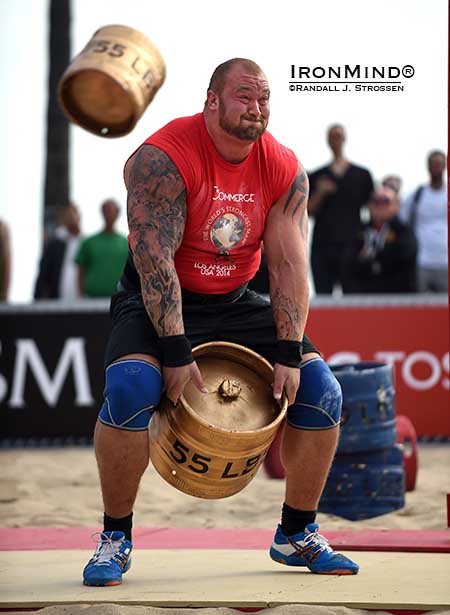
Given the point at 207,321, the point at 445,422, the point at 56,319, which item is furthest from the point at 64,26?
the point at 207,321

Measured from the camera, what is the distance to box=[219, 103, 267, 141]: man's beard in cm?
419

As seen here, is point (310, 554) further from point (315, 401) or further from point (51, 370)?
point (51, 370)

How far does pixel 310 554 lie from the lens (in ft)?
14.5

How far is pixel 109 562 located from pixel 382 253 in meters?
5.40

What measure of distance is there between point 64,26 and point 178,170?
9631mm

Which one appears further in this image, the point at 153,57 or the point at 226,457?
the point at 153,57

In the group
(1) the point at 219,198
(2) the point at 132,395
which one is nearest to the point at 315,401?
(2) the point at 132,395

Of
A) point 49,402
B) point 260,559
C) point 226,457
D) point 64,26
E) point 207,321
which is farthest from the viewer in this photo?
point 64,26

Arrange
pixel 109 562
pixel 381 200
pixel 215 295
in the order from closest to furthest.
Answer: pixel 109 562
pixel 215 295
pixel 381 200

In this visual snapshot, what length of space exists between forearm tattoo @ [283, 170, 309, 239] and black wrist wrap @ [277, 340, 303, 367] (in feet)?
1.29

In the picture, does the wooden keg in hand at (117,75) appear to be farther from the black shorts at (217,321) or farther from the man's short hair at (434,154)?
the man's short hair at (434,154)

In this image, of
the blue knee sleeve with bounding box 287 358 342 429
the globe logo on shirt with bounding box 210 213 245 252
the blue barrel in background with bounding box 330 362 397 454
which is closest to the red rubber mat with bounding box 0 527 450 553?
the blue knee sleeve with bounding box 287 358 342 429

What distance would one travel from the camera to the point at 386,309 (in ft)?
30.1

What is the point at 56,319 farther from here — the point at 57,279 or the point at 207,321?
the point at 207,321
